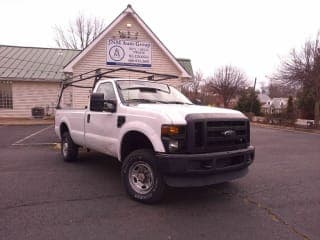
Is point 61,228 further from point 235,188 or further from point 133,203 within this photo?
point 235,188

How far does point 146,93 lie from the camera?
227 inches

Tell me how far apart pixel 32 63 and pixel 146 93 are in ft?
64.2

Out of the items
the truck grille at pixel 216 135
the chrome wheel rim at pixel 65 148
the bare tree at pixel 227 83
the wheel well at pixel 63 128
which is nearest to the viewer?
the truck grille at pixel 216 135

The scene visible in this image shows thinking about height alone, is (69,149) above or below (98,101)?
below

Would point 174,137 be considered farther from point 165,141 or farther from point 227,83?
point 227,83

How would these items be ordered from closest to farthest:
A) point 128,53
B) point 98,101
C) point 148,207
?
point 148,207
point 98,101
point 128,53

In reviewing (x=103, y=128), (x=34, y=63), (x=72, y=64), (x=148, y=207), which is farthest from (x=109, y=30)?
(x=148, y=207)

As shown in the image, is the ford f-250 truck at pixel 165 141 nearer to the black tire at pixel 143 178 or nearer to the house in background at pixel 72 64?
the black tire at pixel 143 178

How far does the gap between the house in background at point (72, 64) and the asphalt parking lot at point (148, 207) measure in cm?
571

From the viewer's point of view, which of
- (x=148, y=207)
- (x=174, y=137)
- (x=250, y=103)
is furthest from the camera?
(x=250, y=103)

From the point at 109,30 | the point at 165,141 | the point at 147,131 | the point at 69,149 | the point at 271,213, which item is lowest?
the point at 271,213

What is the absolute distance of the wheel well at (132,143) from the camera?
16.1 ft

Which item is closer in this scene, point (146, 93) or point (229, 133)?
point (229, 133)

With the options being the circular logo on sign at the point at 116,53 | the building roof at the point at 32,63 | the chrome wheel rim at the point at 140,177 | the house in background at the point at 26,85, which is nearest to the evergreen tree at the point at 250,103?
the building roof at the point at 32,63
